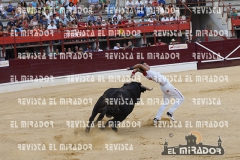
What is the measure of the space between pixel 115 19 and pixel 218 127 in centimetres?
1301

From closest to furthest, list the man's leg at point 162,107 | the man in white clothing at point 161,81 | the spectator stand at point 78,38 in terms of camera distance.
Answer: the man in white clothing at point 161,81
the man's leg at point 162,107
the spectator stand at point 78,38

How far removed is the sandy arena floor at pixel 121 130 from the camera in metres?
8.67

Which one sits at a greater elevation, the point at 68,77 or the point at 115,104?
the point at 115,104

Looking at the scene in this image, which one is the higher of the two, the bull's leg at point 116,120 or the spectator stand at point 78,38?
the spectator stand at point 78,38

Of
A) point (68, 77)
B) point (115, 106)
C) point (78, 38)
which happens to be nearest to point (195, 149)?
point (115, 106)

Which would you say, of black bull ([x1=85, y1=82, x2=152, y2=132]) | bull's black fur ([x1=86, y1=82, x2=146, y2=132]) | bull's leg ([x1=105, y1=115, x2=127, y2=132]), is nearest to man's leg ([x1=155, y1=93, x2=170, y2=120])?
bull's black fur ([x1=86, y1=82, x2=146, y2=132])

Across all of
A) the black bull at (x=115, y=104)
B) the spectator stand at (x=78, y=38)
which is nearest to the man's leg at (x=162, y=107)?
the black bull at (x=115, y=104)

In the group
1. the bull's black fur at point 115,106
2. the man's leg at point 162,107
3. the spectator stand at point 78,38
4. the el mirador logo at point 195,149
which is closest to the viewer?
the el mirador logo at point 195,149

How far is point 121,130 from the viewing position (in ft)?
34.8

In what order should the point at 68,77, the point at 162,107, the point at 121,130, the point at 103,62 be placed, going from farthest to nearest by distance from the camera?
the point at 103,62, the point at 68,77, the point at 162,107, the point at 121,130

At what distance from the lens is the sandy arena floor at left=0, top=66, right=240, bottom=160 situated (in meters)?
8.67

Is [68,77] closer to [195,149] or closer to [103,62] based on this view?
[103,62]

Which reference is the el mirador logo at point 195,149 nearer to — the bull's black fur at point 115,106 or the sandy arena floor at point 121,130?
the sandy arena floor at point 121,130

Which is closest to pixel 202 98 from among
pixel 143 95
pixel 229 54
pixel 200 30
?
pixel 143 95
